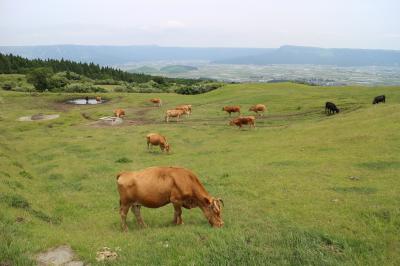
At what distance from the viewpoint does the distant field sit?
10758 millimetres

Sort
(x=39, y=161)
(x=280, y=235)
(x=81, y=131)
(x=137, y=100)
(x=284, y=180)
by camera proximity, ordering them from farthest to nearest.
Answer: (x=137, y=100) → (x=81, y=131) → (x=39, y=161) → (x=284, y=180) → (x=280, y=235)

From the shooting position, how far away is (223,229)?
40.4 ft

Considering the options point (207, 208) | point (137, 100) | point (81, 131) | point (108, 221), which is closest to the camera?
point (207, 208)

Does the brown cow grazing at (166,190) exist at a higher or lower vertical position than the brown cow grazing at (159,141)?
higher

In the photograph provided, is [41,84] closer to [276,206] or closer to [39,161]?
[39,161]

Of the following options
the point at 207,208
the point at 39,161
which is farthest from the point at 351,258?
the point at 39,161

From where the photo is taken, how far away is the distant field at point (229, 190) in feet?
35.3

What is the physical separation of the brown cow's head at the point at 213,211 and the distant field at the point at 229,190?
0.37m

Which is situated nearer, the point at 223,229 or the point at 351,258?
the point at 351,258

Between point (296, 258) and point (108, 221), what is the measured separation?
294 inches

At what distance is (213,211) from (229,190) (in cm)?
568

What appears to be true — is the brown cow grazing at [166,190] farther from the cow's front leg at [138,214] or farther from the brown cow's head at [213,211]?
the cow's front leg at [138,214]

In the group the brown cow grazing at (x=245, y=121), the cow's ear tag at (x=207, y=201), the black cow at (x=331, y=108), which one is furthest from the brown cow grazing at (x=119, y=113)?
the cow's ear tag at (x=207, y=201)

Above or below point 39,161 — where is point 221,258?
above
